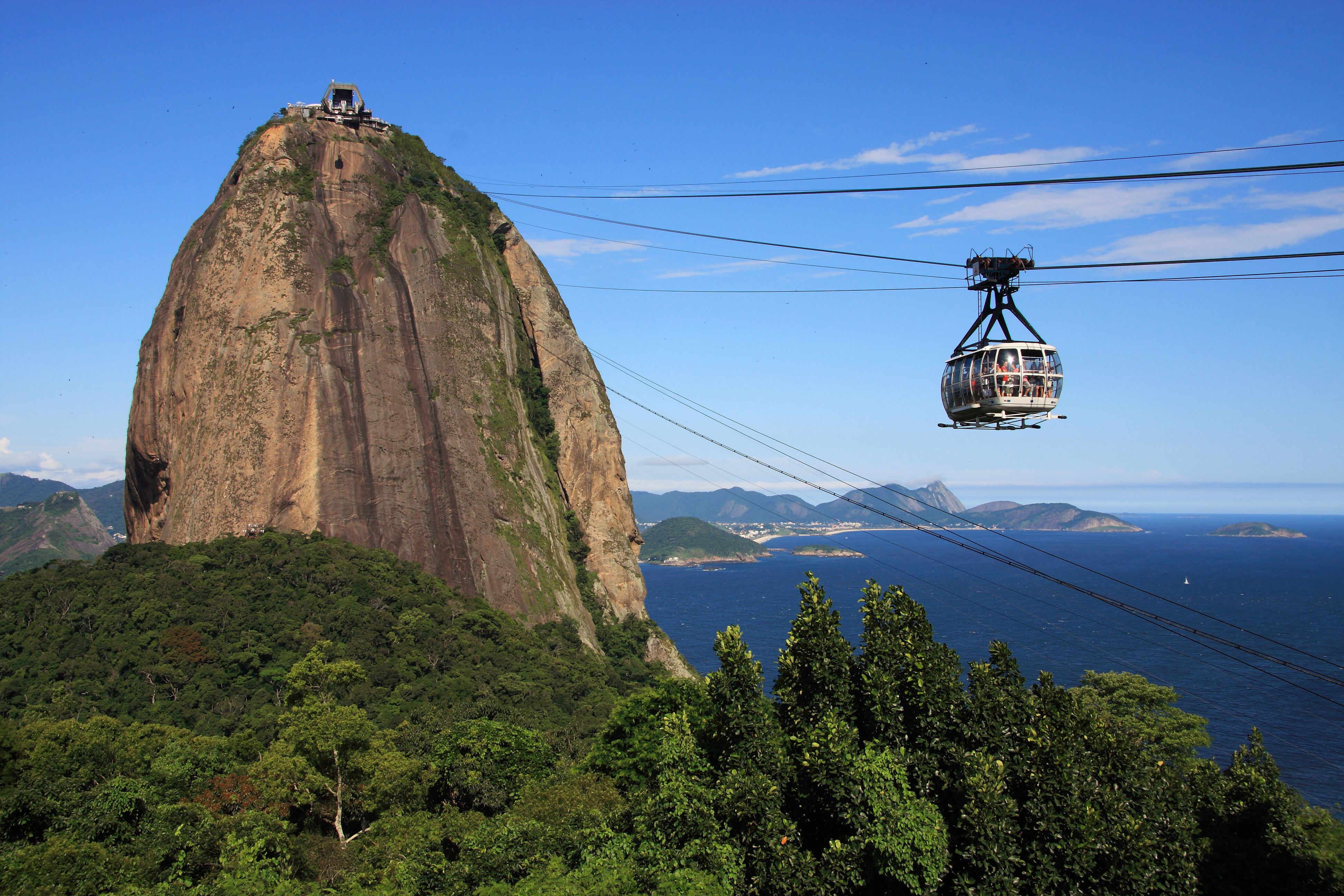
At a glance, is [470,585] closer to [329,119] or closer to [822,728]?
[329,119]

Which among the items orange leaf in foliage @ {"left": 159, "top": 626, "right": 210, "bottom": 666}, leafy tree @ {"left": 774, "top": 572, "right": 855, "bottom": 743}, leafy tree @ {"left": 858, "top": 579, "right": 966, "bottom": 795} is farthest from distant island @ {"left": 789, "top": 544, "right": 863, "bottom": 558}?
leafy tree @ {"left": 858, "top": 579, "right": 966, "bottom": 795}

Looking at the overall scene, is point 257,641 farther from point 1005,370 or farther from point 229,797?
point 1005,370

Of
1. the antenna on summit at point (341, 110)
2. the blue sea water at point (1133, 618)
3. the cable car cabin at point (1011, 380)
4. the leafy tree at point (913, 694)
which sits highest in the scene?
the antenna on summit at point (341, 110)

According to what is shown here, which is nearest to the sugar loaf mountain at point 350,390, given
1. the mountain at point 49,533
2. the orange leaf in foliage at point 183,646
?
the orange leaf in foliage at point 183,646

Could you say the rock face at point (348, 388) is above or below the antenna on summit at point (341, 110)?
below

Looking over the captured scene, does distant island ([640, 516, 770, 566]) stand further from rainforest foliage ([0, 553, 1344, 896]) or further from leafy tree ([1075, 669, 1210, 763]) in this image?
rainforest foliage ([0, 553, 1344, 896])

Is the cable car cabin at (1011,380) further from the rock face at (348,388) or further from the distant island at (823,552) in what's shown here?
the distant island at (823,552)

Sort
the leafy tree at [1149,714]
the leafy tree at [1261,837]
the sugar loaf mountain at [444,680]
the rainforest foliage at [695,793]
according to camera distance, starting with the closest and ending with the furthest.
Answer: the rainforest foliage at [695,793], the sugar loaf mountain at [444,680], the leafy tree at [1261,837], the leafy tree at [1149,714]
